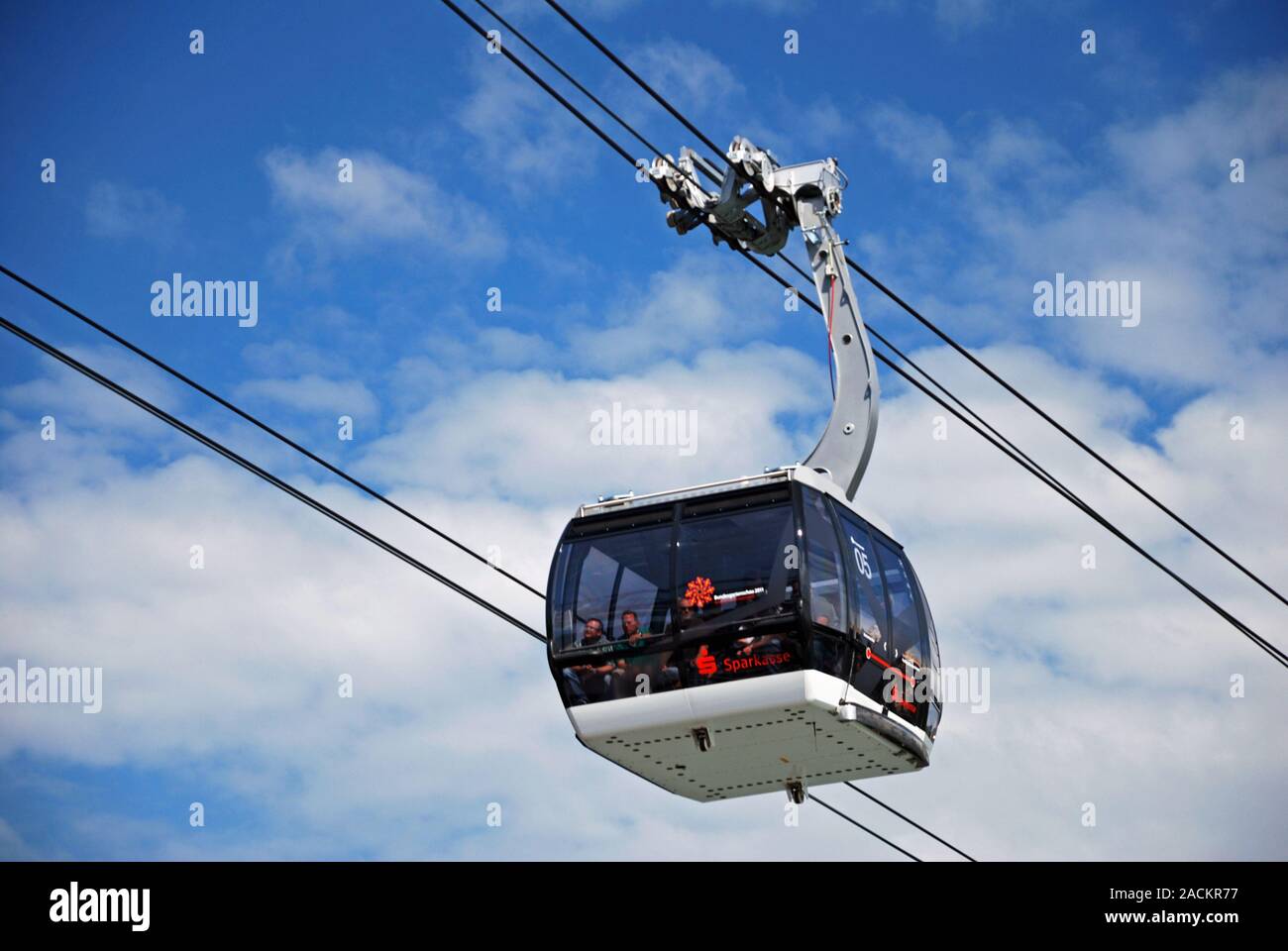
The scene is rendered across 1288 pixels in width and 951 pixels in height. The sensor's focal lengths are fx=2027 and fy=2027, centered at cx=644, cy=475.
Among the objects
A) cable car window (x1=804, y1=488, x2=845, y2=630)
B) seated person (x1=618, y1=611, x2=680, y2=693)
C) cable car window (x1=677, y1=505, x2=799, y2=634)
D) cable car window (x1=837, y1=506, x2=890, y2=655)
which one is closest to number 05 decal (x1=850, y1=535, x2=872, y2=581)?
cable car window (x1=837, y1=506, x2=890, y2=655)

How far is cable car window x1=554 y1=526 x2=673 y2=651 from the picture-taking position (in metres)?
16.4

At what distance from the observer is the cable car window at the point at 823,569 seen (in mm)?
15930

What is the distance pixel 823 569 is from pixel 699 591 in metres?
1.00

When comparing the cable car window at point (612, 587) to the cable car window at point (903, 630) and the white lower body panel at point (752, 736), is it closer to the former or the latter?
the white lower body panel at point (752, 736)

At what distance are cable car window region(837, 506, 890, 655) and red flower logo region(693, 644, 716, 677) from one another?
3.88 feet

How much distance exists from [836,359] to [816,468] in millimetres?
1338

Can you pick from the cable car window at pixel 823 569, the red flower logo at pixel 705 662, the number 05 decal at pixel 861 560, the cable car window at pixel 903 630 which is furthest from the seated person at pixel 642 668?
the cable car window at pixel 903 630

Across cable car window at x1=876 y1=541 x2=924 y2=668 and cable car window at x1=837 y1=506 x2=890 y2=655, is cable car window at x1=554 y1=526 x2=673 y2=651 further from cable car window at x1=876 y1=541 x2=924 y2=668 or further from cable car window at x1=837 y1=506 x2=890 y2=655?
Result: cable car window at x1=876 y1=541 x2=924 y2=668

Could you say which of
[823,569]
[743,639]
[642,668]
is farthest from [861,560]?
[642,668]

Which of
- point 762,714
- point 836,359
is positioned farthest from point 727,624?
point 836,359

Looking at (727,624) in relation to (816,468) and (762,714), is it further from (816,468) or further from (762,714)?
(816,468)

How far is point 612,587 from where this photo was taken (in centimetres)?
1662

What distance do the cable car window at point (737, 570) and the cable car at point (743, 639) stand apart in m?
0.01
